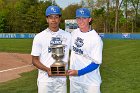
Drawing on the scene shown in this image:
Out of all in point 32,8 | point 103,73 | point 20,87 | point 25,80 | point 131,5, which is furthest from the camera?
point 131,5

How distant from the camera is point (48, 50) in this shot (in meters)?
5.73

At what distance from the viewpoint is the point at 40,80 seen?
582 cm

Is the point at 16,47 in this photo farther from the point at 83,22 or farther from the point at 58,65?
the point at 58,65

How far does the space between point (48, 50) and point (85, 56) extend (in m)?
0.61

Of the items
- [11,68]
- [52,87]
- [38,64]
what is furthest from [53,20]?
[11,68]

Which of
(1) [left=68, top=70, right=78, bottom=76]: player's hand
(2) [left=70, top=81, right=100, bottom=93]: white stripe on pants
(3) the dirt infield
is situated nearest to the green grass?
(3) the dirt infield

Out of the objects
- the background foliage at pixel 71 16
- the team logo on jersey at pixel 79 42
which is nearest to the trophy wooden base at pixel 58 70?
the team logo on jersey at pixel 79 42

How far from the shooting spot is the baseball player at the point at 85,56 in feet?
18.5

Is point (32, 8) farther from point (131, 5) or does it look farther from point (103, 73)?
point (103, 73)

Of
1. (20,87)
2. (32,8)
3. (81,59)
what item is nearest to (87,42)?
(81,59)

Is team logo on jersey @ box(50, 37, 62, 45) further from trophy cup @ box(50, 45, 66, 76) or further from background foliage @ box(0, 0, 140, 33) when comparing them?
background foliage @ box(0, 0, 140, 33)

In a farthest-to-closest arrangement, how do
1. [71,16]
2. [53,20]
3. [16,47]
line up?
[71,16] → [16,47] → [53,20]

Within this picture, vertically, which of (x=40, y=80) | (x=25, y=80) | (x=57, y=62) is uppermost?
(x=57, y=62)

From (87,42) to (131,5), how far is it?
3724 inches
